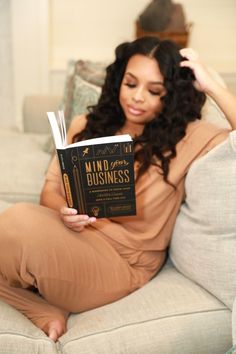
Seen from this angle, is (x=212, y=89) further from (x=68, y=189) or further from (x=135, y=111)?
(x=68, y=189)

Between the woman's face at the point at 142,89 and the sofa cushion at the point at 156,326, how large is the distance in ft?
1.78

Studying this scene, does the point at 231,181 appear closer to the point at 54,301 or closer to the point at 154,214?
the point at 154,214

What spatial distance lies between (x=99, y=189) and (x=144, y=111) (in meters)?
0.38

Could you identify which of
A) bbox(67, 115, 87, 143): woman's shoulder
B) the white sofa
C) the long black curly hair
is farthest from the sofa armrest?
the white sofa

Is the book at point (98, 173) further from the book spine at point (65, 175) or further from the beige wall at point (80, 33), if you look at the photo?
the beige wall at point (80, 33)

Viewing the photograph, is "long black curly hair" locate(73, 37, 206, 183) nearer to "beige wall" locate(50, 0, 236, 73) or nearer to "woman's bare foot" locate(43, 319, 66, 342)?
"woman's bare foot" locate(43, 319, 66, 342)

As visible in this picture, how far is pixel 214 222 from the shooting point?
1223mm

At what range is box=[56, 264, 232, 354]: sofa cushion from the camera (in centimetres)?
109

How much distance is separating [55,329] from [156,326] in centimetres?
26

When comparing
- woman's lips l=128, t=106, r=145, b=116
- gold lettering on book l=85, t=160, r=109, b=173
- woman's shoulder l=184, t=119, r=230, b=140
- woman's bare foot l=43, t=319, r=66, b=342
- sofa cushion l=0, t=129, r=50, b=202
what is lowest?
woman's bare foot l=43, t=319, r=66, b=342

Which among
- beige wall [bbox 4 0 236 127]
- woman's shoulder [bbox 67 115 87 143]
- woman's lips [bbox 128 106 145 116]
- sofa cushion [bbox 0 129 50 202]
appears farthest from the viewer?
beige wall [bbox 4 0 236 127]

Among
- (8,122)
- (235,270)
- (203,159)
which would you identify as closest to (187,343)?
(235,270)

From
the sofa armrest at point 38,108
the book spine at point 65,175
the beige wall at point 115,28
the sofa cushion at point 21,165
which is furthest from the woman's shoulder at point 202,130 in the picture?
the beige wall at point 115,28

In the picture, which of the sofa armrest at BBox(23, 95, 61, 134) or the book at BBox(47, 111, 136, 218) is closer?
the book at BBox(47, 111, 136, 218)
